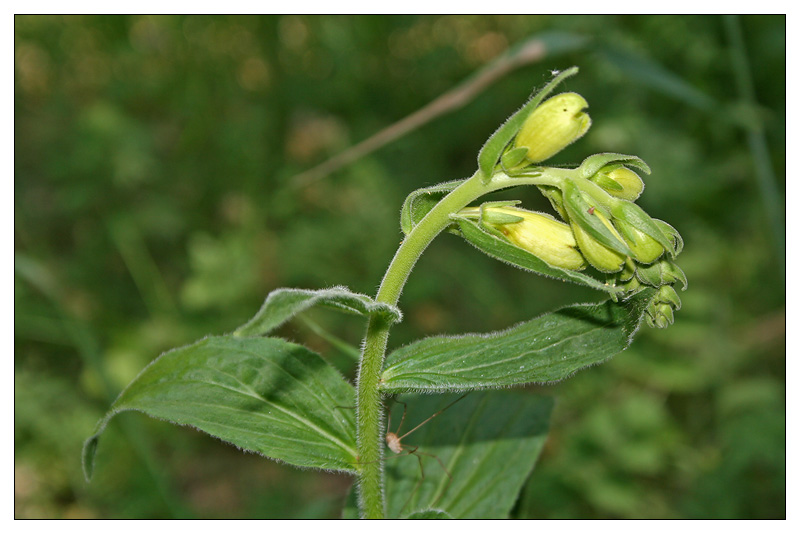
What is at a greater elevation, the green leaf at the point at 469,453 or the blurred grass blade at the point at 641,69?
the blurred grass blade at the point at 641,69

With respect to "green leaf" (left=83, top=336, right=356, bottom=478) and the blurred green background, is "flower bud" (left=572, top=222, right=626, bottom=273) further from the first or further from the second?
the blurred green background

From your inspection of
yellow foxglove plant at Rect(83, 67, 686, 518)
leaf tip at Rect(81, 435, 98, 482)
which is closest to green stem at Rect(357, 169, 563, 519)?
yellow foxglove plant at Rect(83, 67, 686, 518)

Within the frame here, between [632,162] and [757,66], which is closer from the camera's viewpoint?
[632,162]

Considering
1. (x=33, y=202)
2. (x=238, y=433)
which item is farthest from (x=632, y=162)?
(x=33, y=202)

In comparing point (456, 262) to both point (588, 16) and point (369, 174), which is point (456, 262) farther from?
point (588, 16)

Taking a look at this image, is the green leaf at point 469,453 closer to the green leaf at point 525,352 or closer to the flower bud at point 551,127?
the green leaf at point 525,352

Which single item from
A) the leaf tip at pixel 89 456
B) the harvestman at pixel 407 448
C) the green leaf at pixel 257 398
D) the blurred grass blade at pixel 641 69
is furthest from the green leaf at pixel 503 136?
the blurred grass blade at pixel 641 69
